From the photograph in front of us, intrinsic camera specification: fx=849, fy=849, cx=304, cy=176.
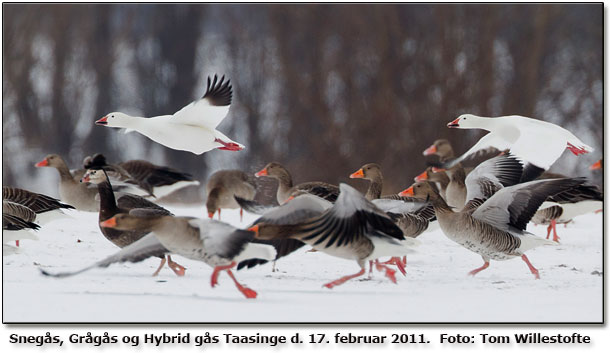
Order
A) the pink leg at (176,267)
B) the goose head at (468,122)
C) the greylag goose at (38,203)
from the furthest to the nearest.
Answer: the greylag goose at (38,203) < the goose head at (468,122) < the pink leg at (176,267)

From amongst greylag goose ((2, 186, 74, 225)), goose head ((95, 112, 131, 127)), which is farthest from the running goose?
greylag goose ((2, 186, 74, 225))

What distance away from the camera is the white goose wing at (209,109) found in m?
4.72

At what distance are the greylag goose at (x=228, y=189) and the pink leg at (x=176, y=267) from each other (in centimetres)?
189

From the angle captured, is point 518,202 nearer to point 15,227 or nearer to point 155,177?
point 15,227

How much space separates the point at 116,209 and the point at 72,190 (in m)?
1.93

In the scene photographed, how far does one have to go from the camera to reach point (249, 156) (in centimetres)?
747

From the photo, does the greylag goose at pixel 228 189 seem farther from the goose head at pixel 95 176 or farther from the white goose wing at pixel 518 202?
the white goose wing at pixel 518 202

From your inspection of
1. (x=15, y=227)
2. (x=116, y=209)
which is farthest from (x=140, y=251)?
(x=15, y=227)


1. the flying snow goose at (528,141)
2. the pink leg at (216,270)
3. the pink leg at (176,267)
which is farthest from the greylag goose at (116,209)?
the flying snow goose at (528,141)

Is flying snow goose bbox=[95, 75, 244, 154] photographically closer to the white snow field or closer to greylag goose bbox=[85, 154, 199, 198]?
the white snow field

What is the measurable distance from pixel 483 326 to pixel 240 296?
46.0 inches

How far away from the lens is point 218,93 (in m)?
4.81

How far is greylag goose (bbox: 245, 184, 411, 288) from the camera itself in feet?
12.6

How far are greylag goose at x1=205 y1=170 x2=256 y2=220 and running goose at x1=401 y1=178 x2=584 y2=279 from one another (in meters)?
2.22
